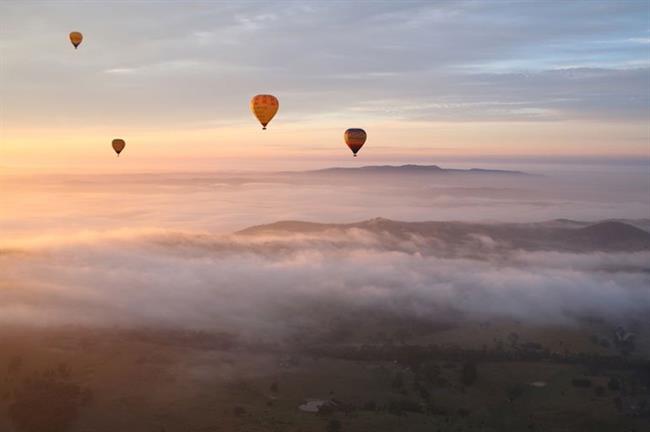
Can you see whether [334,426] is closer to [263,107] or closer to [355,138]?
[355,138]

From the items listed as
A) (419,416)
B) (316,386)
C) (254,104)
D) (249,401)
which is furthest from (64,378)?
(254,104)

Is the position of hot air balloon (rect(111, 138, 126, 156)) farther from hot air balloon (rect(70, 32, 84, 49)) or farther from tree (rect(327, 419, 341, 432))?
tree (rect(327, 419, 341, 432))


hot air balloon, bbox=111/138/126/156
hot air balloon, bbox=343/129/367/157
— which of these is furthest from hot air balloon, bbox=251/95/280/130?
hot air balloon, bbox=111/138/126/156

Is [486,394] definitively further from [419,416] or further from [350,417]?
[350,417]

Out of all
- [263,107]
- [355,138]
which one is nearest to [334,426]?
[355,138]

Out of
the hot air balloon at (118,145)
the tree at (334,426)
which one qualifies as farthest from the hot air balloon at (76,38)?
the tree at (334,426)

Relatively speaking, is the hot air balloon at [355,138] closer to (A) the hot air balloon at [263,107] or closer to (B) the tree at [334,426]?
(A) the hot air balloon at [263,107]

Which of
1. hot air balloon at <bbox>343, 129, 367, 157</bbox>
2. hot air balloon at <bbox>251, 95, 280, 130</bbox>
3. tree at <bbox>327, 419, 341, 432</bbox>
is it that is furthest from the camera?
tree at <bbox>327, 419, 341, 432</bbox>
